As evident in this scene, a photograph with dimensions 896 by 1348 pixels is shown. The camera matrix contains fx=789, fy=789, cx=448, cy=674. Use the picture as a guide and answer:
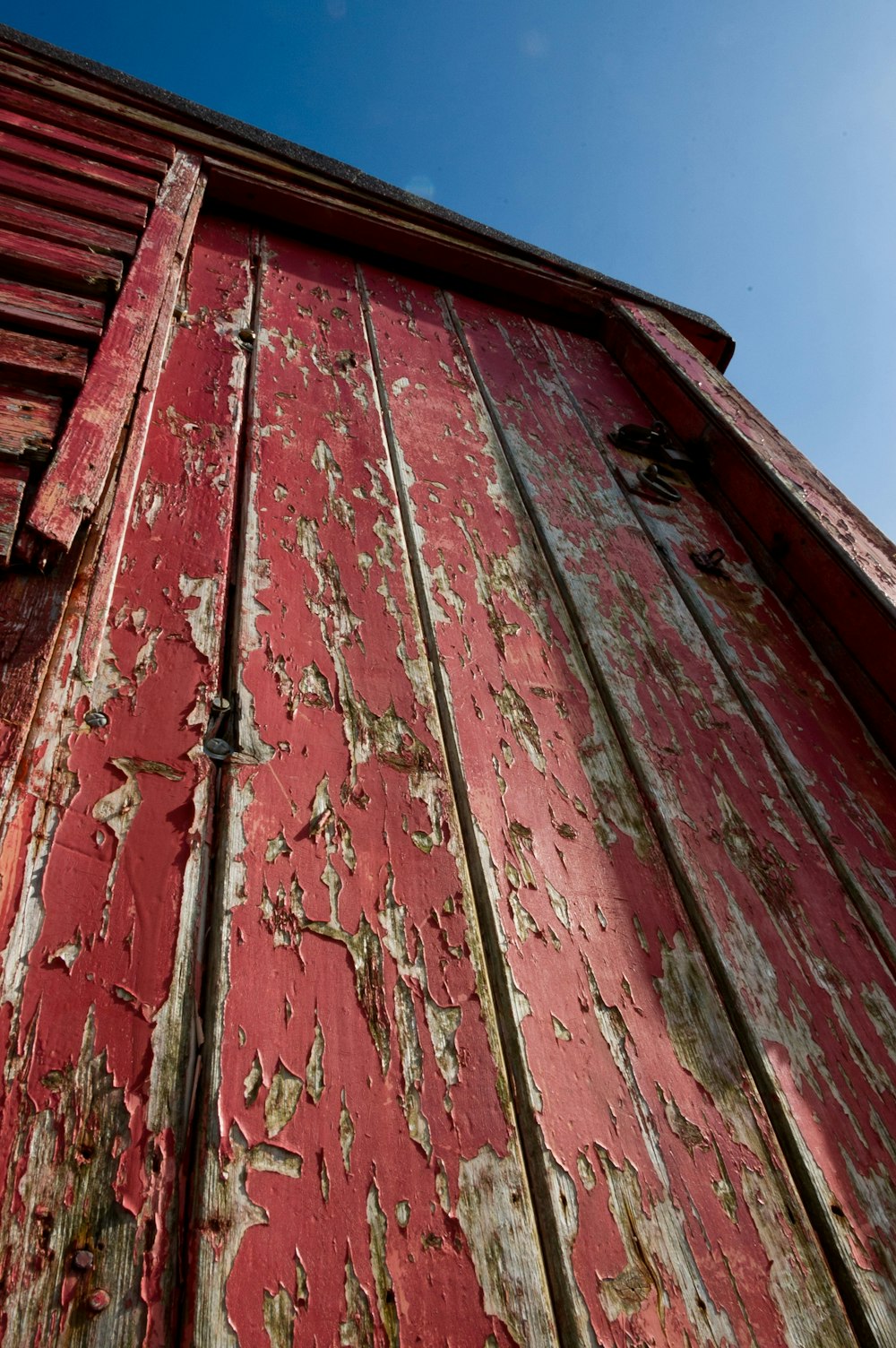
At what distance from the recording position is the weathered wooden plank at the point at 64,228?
51.7 inches

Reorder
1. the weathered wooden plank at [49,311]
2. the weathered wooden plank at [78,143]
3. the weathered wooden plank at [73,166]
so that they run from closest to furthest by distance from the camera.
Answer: the weathered wooden plank at [49,311] → the weathered wooden plank at [73,166] → the weathered wooden plank at [78,143]

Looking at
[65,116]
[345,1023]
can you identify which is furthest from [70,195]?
[345,1023]

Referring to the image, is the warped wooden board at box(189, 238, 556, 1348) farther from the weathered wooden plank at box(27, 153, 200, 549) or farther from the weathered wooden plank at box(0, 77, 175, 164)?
the weathered wooden plank at box(0, 77, 175, 164)

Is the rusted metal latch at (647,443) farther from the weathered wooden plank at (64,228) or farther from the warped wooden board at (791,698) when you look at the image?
the weathered wooden plank at (64,228)

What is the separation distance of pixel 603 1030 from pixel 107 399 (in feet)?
3.30

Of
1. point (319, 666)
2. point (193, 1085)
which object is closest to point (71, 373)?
point (319, 666)

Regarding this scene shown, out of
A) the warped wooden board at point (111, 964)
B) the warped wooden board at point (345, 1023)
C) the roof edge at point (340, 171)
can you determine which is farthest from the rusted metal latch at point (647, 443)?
the warped wooden board at point (111, 964)

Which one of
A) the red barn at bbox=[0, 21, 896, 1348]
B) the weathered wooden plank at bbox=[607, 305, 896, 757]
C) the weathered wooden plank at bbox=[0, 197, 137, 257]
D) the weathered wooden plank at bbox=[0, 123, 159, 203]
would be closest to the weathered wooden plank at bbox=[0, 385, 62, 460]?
the red barn at bbox=[0, 21, 896, 1348]

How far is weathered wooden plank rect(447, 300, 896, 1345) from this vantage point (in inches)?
32.1

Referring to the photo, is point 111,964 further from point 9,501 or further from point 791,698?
point 791,698

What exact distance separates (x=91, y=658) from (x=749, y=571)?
1.35m

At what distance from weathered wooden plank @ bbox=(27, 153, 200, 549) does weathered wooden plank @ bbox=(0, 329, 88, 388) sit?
0.02 m

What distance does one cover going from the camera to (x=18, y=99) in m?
1.75

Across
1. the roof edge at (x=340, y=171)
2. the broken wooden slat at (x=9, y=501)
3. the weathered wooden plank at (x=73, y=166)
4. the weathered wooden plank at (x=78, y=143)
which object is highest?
the roof edge at (x=340, y=171)
